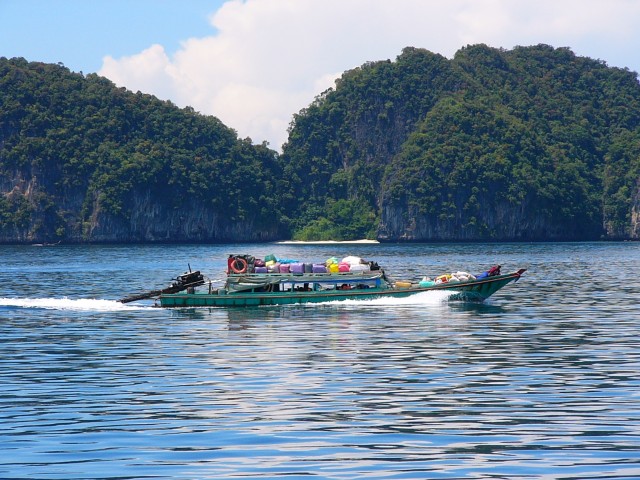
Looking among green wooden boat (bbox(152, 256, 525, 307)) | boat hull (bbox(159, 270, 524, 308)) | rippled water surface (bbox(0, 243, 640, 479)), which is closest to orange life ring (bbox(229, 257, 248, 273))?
green wooden boat (bbox(152, 256, 525, 307))

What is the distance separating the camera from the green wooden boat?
51.1 m

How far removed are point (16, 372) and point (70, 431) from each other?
9.15 m

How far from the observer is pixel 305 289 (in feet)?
170

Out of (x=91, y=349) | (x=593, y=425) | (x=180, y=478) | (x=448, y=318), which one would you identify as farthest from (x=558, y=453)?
(x=448, y=318)

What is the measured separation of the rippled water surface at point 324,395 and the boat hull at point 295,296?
314 cm

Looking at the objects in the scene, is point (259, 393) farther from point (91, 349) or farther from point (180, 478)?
point (91, 349)

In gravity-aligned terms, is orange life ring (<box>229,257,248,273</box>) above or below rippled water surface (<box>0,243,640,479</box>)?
above

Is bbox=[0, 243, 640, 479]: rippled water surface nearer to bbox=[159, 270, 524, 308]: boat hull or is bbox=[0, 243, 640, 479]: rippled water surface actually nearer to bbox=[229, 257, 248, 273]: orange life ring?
bbox=[159, 270, 524, 308]: boat hull

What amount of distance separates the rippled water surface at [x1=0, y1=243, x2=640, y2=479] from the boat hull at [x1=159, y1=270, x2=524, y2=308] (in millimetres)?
3139

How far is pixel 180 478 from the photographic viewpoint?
16844mm

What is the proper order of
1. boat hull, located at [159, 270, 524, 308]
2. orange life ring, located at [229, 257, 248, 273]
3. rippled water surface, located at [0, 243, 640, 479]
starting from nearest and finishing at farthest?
rippled water surface, located at [0, 243, 640, 479], boat hull, located at [159, 270, 524, 308], orange life ring, located at [229, 257, 248, 273]

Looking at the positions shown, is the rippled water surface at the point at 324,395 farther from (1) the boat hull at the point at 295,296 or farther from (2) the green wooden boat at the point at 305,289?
(2) the green wooden boat at the point at 305,289

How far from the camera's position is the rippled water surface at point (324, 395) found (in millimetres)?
17859

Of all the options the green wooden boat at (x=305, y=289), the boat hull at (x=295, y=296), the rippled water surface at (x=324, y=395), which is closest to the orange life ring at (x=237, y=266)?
the green wooden boat at (x=305, y=289)
